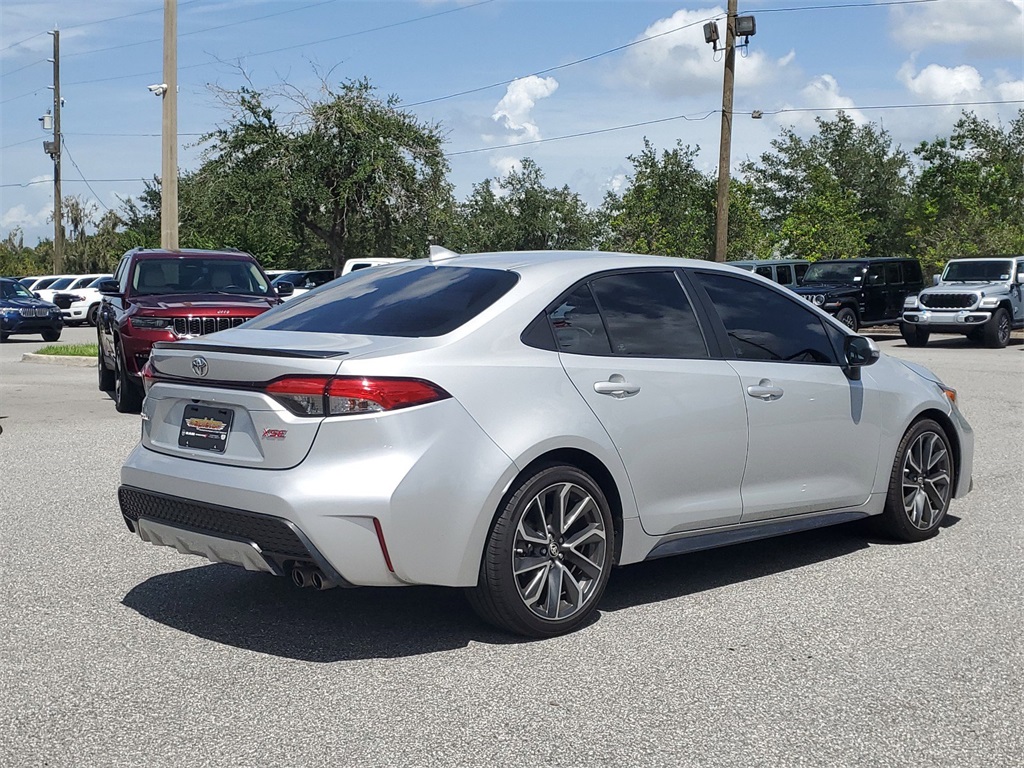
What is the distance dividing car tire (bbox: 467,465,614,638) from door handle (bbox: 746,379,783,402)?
3.70 feet

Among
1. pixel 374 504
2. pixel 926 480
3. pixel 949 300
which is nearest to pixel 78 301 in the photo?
pixel 949 300

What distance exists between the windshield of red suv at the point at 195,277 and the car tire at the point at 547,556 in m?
10.3

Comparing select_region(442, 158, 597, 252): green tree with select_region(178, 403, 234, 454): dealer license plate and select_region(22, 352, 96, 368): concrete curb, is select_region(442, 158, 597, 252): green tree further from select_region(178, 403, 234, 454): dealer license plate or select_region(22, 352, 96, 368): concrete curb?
select_region(178, 403, 234, 454): dealer license plate

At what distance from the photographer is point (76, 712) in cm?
442

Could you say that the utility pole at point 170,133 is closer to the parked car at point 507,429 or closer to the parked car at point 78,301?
the parked car at point 507,429

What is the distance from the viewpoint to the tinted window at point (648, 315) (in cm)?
588

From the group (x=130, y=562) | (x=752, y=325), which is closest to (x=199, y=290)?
(x=130, y=562)

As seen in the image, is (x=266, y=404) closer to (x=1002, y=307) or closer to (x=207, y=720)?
(x=207, y=720)

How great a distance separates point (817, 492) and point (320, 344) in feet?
9.19

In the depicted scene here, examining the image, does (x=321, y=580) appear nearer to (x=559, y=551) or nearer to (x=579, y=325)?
(x=559, y=551)

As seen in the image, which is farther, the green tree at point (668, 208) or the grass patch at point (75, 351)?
the green tree at point (668, 208)

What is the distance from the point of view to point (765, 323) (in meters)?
6.58

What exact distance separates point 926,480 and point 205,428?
4.19 m

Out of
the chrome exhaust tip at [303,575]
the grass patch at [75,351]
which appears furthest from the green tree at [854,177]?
the chrome exhaust tip at [303,575]
